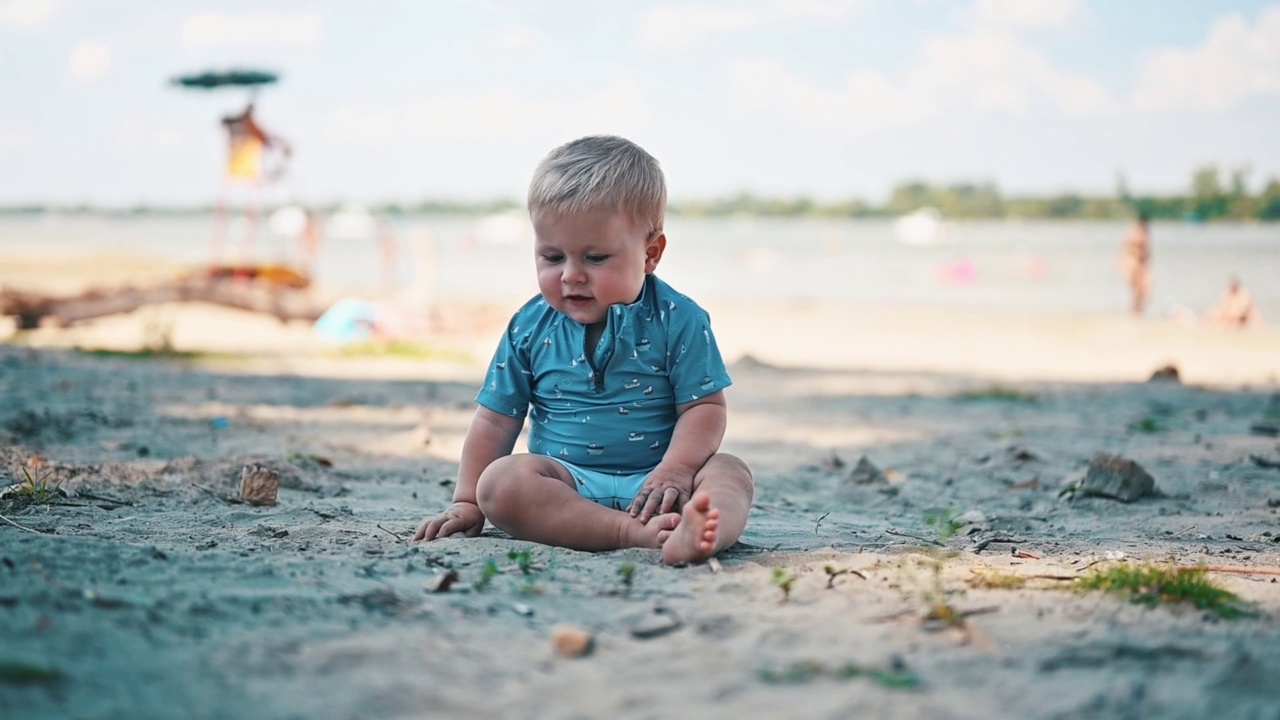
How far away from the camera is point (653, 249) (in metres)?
3.23

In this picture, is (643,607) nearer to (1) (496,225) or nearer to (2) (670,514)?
(2) (670,514)

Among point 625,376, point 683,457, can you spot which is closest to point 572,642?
point 683,457

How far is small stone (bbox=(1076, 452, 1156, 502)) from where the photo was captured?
4121 mm

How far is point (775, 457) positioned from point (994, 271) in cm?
3032

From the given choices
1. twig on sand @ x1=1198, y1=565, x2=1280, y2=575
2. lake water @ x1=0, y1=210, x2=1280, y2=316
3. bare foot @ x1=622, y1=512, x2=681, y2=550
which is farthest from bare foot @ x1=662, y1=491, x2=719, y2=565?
lake water @ x1=0, y1=210, x2=1280, y2=316

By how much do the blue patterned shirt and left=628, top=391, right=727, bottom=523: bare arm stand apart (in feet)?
0.16

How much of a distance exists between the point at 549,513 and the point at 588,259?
27.3 inches

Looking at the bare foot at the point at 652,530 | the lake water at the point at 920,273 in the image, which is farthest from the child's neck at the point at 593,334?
the lake water at the point at 920,273

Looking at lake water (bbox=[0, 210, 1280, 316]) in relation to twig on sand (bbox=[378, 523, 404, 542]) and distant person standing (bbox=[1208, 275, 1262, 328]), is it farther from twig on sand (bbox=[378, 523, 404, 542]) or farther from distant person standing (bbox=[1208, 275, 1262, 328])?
twig on sand (bbox=[378, 523, 404, 542])

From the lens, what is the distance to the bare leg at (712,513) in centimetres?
268

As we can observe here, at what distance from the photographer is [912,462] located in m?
5.24

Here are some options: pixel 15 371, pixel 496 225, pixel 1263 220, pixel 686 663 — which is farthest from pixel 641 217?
pixel 496 225

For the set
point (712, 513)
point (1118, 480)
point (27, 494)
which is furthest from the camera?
point (1118, 480)

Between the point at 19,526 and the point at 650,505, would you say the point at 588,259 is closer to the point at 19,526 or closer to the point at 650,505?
the point at 650,505
